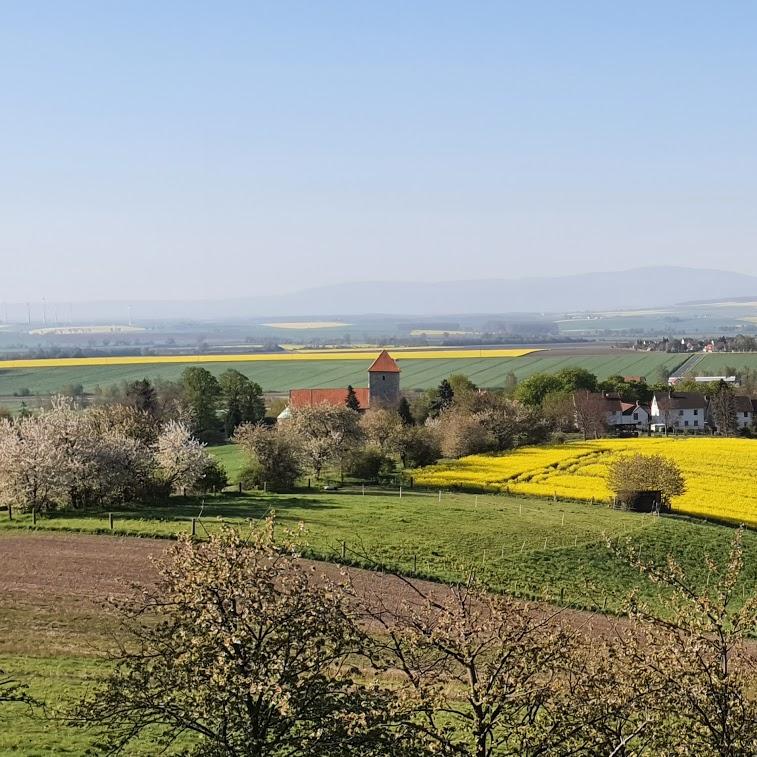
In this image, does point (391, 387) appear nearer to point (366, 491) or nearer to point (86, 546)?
point (366, 491)

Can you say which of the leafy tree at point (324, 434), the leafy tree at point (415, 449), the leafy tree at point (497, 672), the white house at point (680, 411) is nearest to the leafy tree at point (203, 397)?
the leafy tree at point (415, 449)

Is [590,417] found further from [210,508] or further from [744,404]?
[210,508]

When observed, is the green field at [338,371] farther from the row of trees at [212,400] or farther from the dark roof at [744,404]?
the row of trees at [212,400]

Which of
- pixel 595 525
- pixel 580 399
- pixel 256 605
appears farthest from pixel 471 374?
pixel 256 605

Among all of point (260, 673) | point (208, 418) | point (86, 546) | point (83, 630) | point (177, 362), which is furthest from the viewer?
point (177, 362)

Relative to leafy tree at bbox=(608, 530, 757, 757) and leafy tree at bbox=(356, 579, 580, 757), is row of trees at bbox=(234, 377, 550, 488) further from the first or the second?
leafy tree at bbox=(608, 530, 757, 757)

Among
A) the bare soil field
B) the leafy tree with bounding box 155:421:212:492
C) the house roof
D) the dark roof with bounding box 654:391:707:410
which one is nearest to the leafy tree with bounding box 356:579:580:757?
the bare soil field

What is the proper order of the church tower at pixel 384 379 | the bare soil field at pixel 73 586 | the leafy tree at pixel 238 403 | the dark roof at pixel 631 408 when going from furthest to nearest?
the dark roof at pixel 631 408
the leafy tree at pixel 238 403
the church tower at pixel 384 379
the bare soil field at pixel 73 586
